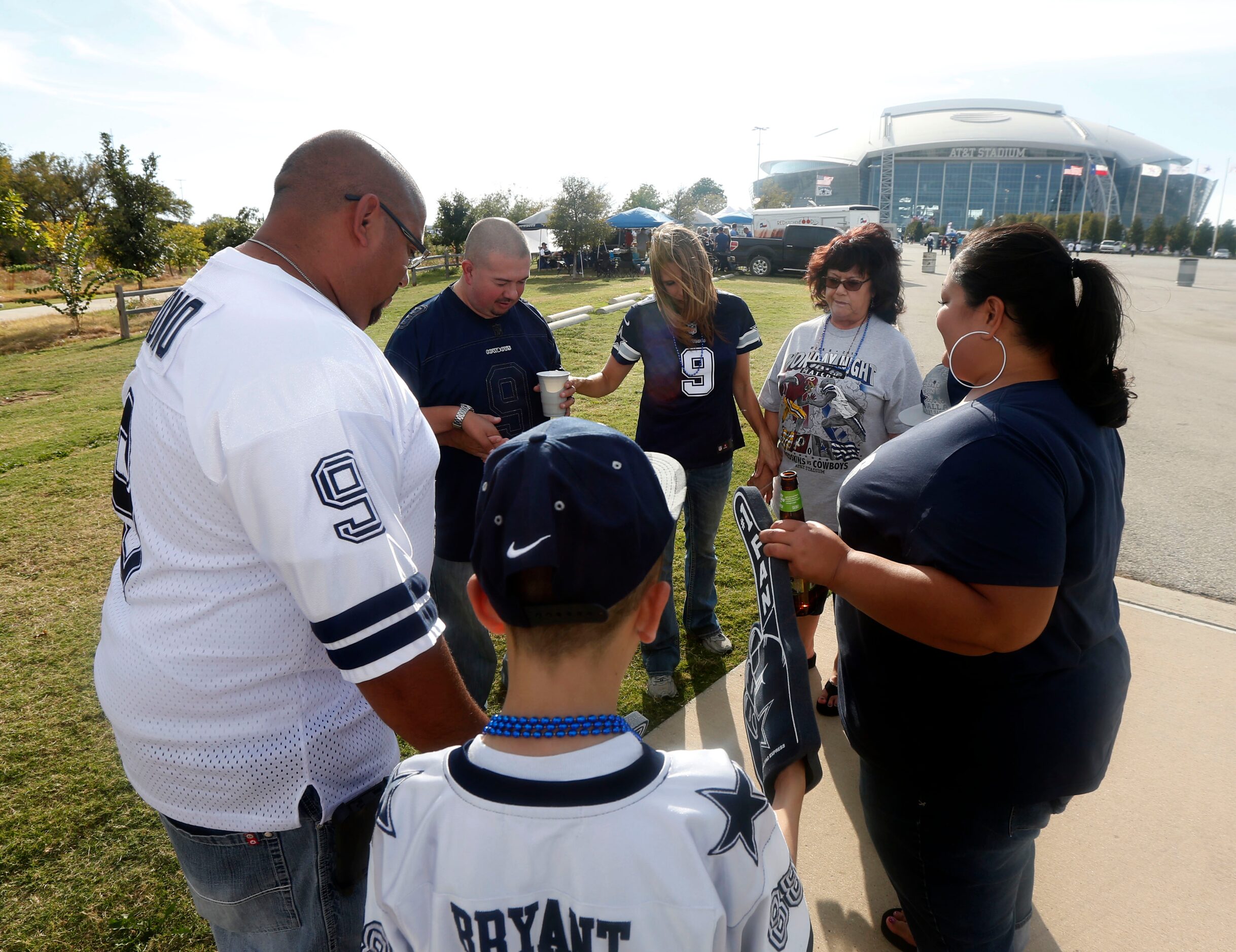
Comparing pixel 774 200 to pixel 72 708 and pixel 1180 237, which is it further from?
pixel 72 708

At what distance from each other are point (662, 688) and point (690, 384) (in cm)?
156

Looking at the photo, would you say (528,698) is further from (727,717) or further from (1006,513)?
(727,717)

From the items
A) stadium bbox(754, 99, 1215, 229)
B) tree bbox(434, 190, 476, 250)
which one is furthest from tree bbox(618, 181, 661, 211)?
stadium bbox(754, 99, 1215, 229)

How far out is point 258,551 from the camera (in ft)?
4.06

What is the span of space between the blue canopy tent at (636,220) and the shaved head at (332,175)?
27.5m

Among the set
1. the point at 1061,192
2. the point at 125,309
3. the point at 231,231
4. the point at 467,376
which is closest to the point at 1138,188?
the point at 1061,192

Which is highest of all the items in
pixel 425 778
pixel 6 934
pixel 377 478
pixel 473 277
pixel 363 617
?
pixel 473 277

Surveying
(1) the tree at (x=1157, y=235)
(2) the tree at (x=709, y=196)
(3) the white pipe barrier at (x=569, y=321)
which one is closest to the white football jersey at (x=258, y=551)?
(3) the white pipe barrier at (x=569, y=321)

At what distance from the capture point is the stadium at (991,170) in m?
93.0

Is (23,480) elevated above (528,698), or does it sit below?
below

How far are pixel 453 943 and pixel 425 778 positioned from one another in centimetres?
21

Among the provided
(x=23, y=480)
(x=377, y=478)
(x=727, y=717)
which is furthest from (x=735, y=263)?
(x=377, y=478)

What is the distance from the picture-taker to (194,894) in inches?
60.0

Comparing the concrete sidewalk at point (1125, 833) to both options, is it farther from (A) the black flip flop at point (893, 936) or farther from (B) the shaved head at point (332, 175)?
(B) the shaved head at point (332, 175)
